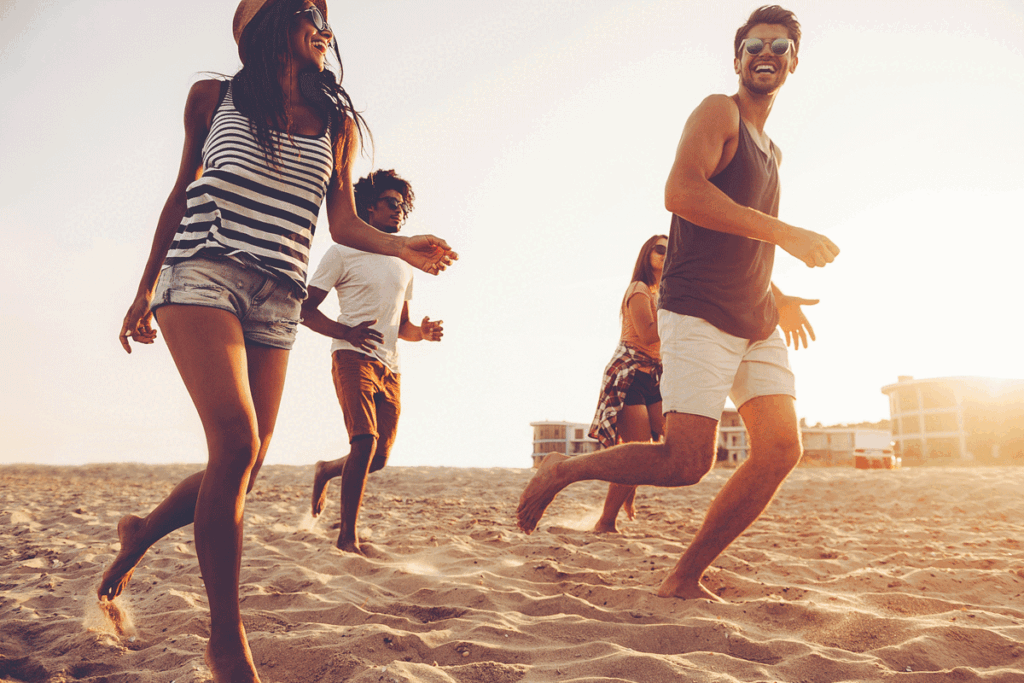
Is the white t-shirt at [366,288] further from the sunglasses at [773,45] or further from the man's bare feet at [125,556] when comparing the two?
the sunglasses at [773,45]

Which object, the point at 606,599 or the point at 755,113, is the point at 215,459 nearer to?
the point at 606,599

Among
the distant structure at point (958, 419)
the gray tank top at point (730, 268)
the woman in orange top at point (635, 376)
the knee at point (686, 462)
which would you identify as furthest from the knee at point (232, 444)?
the distant structure at point (958, 419)

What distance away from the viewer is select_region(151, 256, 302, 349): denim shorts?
6.12 feet

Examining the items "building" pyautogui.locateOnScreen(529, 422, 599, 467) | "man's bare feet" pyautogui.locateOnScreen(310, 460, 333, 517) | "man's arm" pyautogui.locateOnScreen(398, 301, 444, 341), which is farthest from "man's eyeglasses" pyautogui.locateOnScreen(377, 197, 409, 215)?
"building" pyautogui.locateOnScreen(529, 422, 599, 467)

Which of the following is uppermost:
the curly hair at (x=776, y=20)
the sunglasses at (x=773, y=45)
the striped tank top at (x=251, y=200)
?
the curly hair at (x=776, y=20)

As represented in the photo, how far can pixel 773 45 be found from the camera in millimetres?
2789

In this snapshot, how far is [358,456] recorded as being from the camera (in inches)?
165

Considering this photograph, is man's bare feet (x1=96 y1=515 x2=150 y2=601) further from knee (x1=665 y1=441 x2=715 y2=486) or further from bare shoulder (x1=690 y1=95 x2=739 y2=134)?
bare shoulder (x1=690 y1=95 x2=739 y2=134)

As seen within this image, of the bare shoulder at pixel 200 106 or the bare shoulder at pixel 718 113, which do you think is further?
the bare shoulder at pixel 718 113

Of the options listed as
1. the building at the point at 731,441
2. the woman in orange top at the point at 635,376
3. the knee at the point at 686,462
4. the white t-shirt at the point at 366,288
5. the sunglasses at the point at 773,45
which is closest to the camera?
the knee at the point at 686,462

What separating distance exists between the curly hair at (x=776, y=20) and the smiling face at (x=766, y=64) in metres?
0.02

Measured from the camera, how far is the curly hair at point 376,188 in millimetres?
4453

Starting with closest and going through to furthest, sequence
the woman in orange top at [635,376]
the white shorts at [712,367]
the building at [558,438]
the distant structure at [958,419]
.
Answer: the white shorts at [712,367] < the woman in orange top at [635,376] < the building at [558,438] < the distant structure at [958,419]

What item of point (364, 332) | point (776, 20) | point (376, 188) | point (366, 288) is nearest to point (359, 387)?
point (364, 332)
